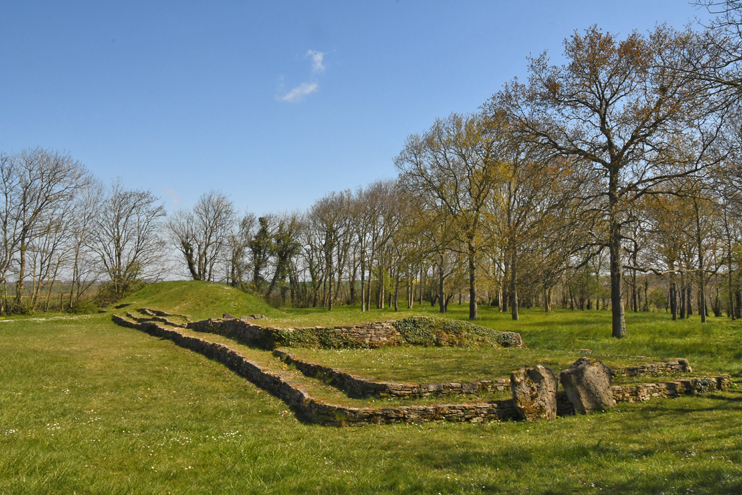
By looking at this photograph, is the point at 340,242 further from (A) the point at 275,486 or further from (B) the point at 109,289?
(A) the point at 275,486

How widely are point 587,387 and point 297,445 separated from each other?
618cm

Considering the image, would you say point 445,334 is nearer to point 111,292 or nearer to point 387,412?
point 387,412

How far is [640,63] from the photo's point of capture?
17141 mm

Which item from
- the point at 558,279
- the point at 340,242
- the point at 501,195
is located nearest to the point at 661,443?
the point at 558,279

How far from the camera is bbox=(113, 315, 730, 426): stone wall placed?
8.23 meters

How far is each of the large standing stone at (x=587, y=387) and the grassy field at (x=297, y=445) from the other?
0.36 metres

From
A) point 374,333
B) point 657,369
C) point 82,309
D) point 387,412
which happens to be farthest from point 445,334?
point 82,309

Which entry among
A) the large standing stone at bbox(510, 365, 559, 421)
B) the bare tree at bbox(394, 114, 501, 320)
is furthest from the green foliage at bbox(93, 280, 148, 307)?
the large standing stone at bbox(510, 365, 559, 421)

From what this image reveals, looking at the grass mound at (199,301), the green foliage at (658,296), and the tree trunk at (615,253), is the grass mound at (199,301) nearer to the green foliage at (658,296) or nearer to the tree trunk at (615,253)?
the tree trunk at (615,253)

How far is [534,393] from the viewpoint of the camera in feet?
28.3

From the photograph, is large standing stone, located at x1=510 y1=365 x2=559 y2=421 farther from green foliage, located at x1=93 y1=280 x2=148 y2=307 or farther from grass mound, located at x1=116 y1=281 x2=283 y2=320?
green foliage, located at x1=93 y1=280 x2=148 y2=307

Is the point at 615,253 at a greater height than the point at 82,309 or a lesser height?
greater

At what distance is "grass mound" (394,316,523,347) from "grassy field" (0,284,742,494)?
4.51 metres

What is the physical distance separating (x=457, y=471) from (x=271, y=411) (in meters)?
5.16
